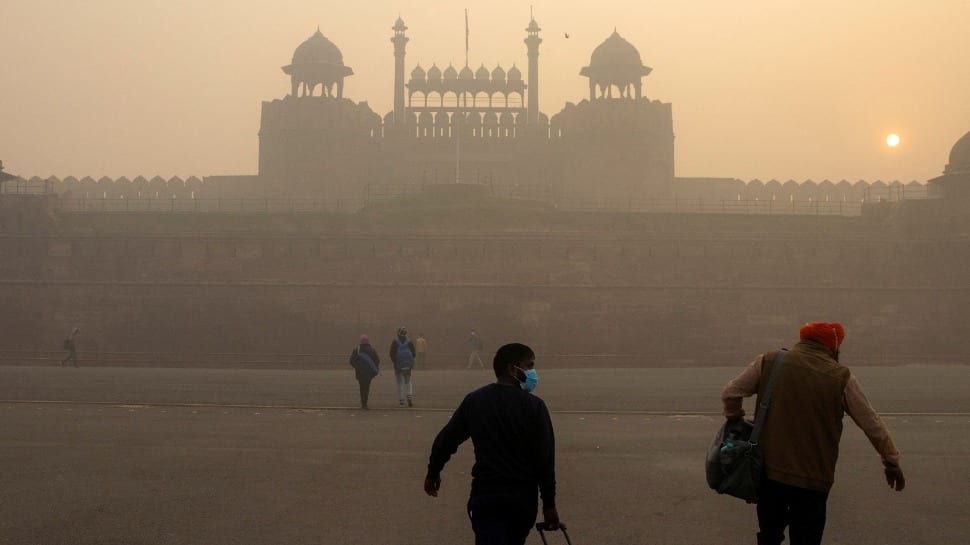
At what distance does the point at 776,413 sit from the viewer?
487 centimetres

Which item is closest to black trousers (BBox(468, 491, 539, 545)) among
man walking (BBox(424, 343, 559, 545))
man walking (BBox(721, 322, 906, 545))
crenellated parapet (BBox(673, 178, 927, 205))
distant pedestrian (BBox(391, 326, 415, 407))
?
man walking (BBox(424, 343, 559, 545))

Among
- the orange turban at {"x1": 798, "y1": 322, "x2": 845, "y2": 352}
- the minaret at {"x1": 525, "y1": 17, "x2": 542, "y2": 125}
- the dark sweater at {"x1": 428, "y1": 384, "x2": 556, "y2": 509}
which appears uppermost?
the minaret at {"x1": 525, "y1": 17, "x2": 542, "y2": 125}

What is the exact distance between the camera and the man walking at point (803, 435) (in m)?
4.76

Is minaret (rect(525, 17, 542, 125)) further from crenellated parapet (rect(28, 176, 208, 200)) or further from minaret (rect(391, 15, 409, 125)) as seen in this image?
crenellated parapet (rect(28, 176, 208, 200))

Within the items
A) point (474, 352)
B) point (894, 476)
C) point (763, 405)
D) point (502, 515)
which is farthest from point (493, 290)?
point (502, 515)

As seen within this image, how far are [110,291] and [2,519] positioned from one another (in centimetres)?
2500

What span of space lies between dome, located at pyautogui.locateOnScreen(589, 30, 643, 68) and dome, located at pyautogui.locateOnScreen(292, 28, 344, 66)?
11060mm

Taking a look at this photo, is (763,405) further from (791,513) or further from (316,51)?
(316,51)

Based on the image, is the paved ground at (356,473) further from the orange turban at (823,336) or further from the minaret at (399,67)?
the minaret at (399,67)

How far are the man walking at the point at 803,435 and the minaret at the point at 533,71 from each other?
146 feet

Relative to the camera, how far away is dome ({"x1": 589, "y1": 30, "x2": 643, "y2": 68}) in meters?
46.1

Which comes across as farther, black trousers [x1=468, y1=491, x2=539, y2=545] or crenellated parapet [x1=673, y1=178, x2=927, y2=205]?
crenellated parapet [x1=673, y1=178, x2=927, y2=205]

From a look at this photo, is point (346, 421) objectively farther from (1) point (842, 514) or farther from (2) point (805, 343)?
(2) point (805, 343)

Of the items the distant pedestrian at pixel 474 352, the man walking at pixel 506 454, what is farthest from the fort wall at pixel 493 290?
the man walking at pixel 506 454
